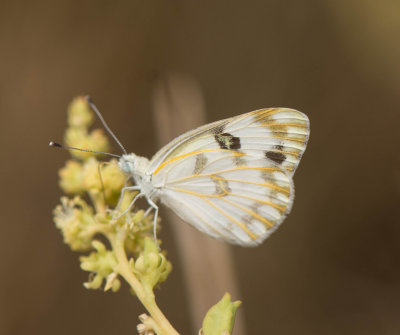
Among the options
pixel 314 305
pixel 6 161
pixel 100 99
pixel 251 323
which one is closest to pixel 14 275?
pixel 6 161

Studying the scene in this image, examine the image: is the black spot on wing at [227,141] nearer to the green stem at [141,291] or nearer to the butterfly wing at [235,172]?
the butterfly wing at [235,172]

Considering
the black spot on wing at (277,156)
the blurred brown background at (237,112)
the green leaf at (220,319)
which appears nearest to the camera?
the green leaf at (220,319)

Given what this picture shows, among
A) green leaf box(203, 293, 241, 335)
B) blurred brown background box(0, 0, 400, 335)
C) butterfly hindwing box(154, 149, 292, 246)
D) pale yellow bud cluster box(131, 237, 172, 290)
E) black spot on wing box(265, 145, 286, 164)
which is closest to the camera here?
green leaf box(203, 293, 241, 335)

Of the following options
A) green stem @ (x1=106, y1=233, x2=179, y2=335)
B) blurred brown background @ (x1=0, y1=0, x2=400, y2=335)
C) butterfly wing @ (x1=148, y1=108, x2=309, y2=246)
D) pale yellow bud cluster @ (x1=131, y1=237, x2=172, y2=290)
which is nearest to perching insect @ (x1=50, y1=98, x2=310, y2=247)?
butterfly wing @ (x1=148, y1=108, x2=309, y2=246)

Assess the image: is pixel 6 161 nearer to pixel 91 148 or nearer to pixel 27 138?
pixel 27 138

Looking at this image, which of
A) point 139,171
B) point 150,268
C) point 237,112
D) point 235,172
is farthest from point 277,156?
point 237,112

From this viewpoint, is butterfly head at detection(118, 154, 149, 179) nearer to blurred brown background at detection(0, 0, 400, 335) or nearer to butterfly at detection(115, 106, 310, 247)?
butterfly at detection(115, 106, 310, 247)

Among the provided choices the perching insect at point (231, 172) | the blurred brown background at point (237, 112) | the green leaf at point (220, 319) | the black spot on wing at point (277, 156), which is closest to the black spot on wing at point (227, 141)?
the perching insect at point (231, 172)
